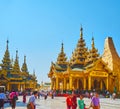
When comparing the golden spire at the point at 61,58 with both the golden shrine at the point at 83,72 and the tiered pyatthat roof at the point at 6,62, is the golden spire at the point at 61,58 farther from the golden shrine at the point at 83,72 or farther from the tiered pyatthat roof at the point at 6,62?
the tiered pyatthat roof at the point at 6,62

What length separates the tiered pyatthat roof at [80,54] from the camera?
5748 cm

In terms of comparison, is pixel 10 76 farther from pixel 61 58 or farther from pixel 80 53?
pixel 80 53

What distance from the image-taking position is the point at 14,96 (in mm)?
19500

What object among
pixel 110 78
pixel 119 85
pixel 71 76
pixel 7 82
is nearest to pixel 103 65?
pixel 110 78

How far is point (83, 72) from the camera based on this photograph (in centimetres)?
5269

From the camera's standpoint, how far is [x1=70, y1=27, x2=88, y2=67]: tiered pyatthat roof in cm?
5748

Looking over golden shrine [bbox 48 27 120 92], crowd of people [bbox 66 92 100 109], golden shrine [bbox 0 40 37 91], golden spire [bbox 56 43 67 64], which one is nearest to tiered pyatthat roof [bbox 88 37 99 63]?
golden shrine [bbox 48 27 120 92]

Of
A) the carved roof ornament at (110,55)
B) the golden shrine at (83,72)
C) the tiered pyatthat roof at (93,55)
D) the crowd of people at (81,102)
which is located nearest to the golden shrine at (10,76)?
the golden shrine at (83,72)

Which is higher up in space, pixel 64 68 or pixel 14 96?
pixel 64 68

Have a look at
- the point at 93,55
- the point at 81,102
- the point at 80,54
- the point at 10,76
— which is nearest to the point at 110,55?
the point at 80,54

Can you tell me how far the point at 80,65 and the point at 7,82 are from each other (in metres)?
20.8

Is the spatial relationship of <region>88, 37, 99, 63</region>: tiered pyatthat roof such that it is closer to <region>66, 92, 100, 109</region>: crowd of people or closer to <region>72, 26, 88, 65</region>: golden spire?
<region>72, 26, 88, 65</region>: golden spire

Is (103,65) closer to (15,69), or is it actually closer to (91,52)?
(91,52)

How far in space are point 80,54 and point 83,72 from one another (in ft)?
24.8
